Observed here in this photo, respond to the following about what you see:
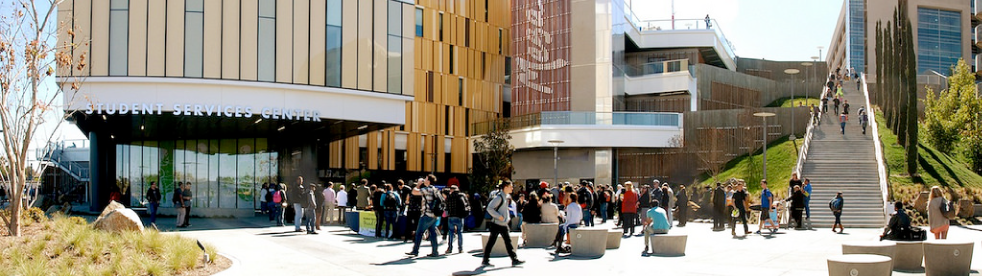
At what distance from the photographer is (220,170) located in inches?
1602

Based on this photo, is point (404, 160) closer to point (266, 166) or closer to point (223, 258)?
point (266, 166)

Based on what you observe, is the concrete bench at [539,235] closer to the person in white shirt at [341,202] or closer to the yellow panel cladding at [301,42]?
the person in white shirt at [341,202]

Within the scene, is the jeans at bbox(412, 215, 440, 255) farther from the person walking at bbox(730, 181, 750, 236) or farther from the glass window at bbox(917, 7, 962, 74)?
the glass window at bbox(917, 7, 962, 74)

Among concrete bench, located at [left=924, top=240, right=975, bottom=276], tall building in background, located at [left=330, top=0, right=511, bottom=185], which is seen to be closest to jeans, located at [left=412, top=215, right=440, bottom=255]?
concrete bench, located at [left=924, top=240, right=975, bottom=276]

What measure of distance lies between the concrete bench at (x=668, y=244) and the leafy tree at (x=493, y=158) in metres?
30.4

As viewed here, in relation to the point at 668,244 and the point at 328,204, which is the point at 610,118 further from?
the point at 668,244

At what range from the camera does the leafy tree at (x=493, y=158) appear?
4791 cm

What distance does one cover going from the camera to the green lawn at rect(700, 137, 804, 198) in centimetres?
4025

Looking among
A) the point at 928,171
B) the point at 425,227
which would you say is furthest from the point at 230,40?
the point at 928,171

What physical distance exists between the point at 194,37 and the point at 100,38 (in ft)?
9.61

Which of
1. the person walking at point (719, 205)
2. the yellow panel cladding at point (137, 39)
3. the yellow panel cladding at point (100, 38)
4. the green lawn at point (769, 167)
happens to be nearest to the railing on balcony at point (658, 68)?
the green lawn at point (769, 167)

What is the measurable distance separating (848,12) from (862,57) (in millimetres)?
4940

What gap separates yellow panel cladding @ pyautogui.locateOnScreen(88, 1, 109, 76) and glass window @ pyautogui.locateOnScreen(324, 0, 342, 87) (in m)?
7.20

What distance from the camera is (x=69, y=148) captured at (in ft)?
228
